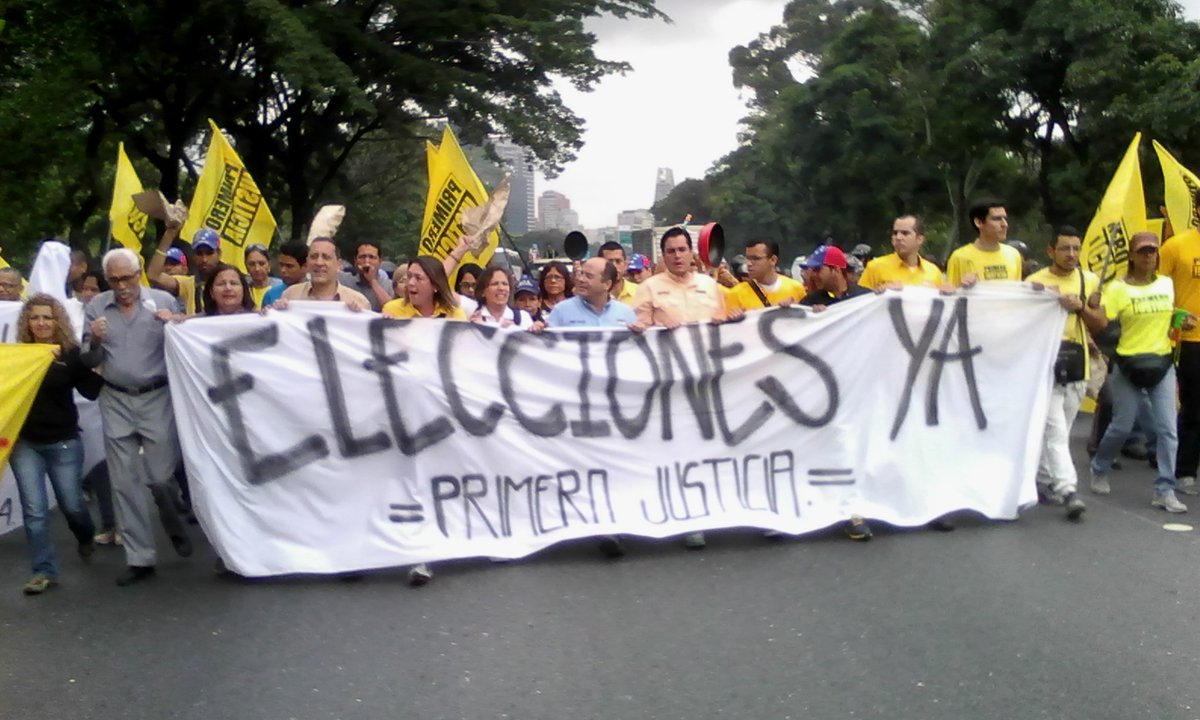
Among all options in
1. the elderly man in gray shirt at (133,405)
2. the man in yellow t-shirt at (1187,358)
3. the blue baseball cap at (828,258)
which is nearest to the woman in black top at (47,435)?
the elderly man in gray shirt at (133,405)

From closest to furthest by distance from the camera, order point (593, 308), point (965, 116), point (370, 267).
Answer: point (593, 308) < point (370, 267) < point (965, 116)

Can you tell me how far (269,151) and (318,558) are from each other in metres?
21.2

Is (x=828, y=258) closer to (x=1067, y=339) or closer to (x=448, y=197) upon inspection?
(x=1067, y=339)

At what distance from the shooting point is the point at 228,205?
448 inches

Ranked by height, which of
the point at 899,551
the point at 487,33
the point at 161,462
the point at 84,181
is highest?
the point at 487,33

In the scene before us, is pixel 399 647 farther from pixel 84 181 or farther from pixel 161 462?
pixel 84 181

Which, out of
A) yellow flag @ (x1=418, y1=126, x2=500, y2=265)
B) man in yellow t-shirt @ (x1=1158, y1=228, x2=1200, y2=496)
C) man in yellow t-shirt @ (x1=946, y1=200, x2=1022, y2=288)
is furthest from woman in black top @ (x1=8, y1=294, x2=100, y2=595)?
man in yellow t-shirt @ (x1=1158, y1=228, x2=1200, y2=496)

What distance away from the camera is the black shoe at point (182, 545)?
6.78 meters

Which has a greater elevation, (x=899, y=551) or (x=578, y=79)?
(x=578, y=79)

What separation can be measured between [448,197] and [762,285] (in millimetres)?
3699

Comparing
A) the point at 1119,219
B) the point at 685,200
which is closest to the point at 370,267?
the point at 1119,219

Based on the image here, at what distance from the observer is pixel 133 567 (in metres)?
6.55

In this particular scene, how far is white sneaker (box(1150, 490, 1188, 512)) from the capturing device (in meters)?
7.58

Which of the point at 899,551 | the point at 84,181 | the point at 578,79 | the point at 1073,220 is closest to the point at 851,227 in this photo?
the point at 1073,220
